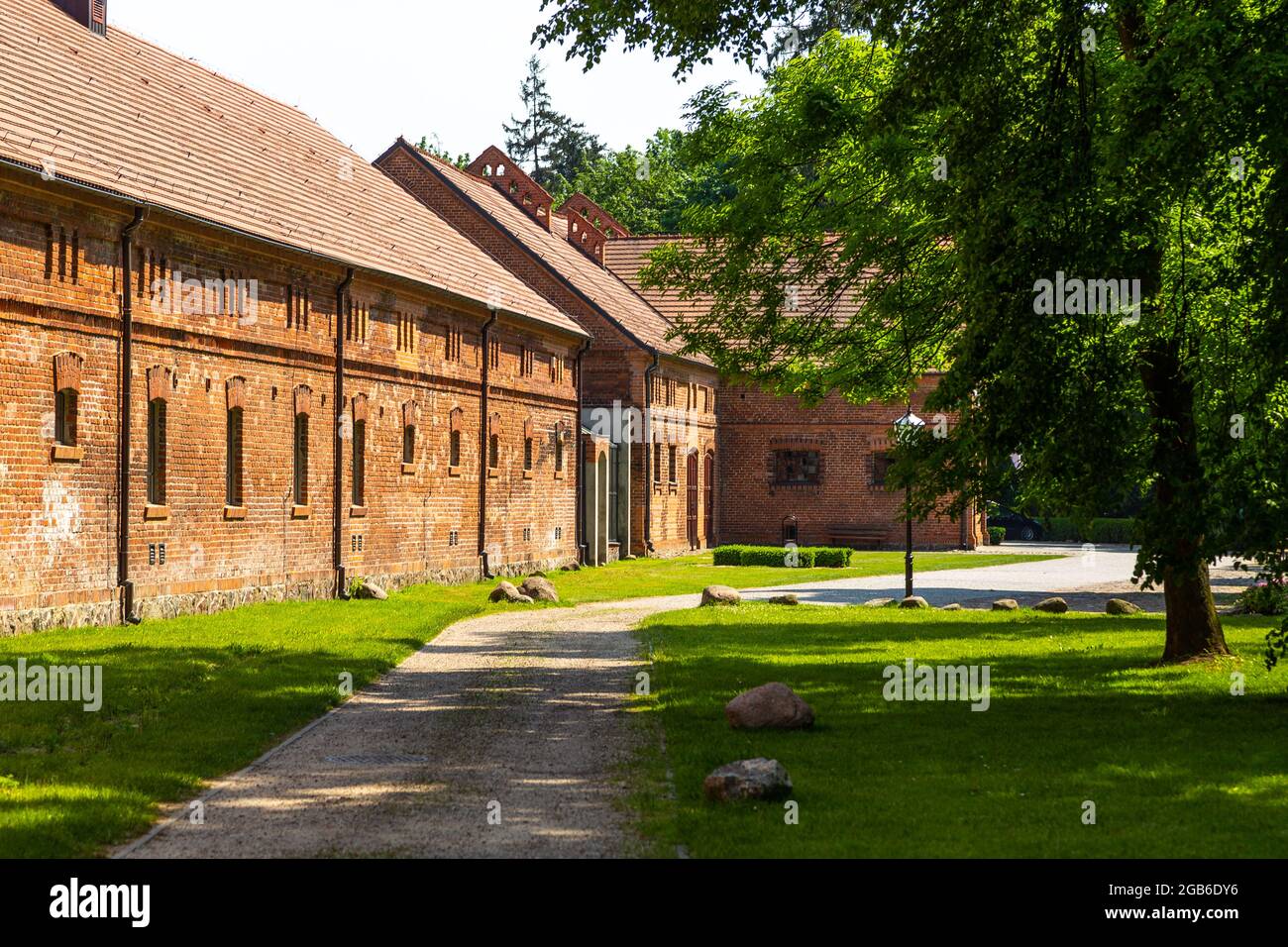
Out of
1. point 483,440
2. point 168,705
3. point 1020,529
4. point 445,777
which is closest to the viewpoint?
point 445,777

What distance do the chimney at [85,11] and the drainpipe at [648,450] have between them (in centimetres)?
2065

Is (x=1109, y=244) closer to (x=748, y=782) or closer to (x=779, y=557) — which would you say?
(x=748, y=782)

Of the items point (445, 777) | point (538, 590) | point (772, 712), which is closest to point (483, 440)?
point (538, 590)

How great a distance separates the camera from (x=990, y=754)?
1127 centimetres

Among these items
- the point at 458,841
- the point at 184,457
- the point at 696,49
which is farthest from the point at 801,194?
the point at 458,841

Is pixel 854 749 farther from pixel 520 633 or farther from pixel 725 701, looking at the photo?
pixel 520 633

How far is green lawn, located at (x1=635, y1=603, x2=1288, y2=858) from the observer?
840 cm

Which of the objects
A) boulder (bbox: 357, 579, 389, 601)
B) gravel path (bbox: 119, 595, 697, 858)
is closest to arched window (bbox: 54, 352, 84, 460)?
gravel path (bbox: 119, 595, 697, 858)

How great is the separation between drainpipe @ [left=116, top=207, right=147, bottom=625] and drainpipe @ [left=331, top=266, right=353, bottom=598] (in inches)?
252

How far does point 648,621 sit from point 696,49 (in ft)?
33.2

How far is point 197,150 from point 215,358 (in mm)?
4526

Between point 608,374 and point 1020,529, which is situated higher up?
point 608,374

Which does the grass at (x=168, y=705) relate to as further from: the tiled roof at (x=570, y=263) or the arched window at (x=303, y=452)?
the tiled roof at (x=570, y=263)

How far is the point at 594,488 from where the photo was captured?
4116 cm
